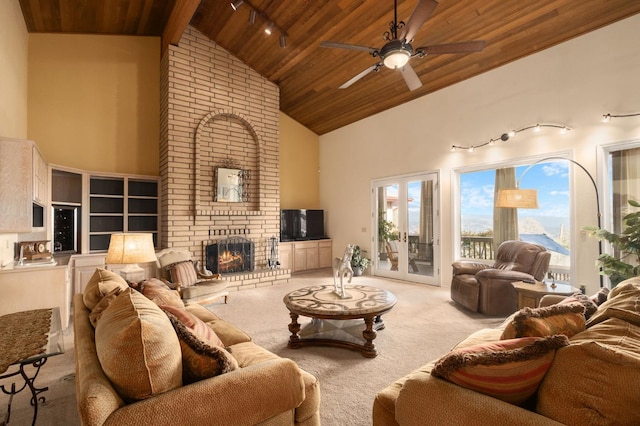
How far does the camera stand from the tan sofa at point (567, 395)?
0.96 meters

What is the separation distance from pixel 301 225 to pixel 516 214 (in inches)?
174

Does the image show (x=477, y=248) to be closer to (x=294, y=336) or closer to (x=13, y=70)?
(x=294, y=336)

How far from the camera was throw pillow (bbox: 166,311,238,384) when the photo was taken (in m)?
1.32

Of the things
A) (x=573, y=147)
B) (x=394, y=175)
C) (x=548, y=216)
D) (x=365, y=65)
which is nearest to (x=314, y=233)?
(x=394, y=175)

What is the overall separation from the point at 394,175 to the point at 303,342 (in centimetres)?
442

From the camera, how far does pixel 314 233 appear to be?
795 cm

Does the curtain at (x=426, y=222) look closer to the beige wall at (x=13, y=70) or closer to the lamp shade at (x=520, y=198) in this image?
the lamp shade at (x=520, y=198)

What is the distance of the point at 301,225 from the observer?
7.71 m

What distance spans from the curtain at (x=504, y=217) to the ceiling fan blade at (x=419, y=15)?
11.4ft

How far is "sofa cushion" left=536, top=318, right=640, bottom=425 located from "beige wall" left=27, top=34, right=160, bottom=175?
6.47m

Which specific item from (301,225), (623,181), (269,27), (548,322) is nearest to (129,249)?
(548,322)

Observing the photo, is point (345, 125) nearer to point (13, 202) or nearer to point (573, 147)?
point (573, 147)

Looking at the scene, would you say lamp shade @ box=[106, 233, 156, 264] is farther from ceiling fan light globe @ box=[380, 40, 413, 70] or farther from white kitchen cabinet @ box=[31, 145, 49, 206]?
ceiling fan light globe @ box=[380, 40, 413, 70]

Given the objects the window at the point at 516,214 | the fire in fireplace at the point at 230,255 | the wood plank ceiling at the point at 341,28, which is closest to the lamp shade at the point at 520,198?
the window at the point at 516,214
